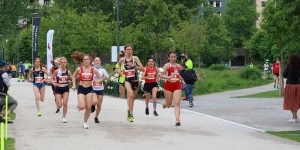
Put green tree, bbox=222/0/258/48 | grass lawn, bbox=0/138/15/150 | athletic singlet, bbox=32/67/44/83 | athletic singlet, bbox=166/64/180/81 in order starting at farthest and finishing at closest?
green tree, bbox=222/0/258/48
athletic singlet, bbox=32/67/44/83
athletic singlet, bbox=166/64/180/81
grass lawn, bbox=0/138/15/150

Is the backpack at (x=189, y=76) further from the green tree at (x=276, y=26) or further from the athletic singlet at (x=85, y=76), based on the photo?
the athletic singlet at (x=85, y=76)

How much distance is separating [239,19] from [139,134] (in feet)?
291

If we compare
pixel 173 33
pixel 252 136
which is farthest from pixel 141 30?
pixel 252 136

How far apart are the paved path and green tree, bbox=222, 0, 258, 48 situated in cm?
8414

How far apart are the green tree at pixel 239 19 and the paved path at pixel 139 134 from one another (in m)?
84.1

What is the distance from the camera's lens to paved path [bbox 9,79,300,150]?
10.6 meters

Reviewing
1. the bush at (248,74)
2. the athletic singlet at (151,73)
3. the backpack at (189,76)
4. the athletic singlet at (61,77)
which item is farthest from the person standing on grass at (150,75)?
the bush at (248,74)

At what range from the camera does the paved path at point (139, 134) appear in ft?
34.8

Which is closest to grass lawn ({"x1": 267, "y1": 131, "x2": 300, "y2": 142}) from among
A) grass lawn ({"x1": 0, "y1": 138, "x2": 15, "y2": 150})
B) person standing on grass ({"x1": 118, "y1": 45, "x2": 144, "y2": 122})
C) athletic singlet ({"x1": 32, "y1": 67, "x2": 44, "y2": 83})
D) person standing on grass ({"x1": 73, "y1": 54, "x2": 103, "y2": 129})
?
person standing on grass ({"x1": 118, "y1": 45, "x2": 144, "y2": 122})

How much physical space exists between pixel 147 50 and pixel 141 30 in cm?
241

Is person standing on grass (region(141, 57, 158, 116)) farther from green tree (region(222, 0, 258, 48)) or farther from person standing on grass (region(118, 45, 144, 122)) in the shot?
green tree (region(222, 0, 258, 48))

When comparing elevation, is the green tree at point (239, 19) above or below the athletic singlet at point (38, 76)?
above

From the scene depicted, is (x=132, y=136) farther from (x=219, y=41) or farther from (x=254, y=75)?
(x=219, y=41)

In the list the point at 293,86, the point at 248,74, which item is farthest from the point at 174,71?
the point at 248,74
